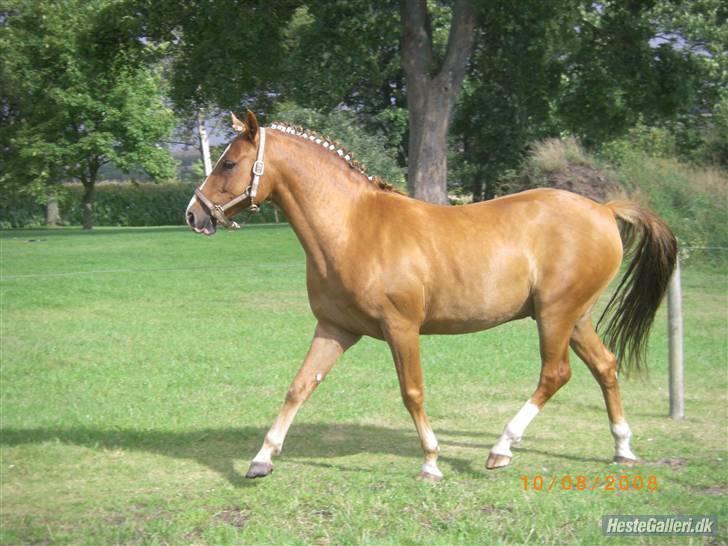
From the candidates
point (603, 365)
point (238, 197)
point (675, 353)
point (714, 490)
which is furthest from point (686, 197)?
point (238, 197)

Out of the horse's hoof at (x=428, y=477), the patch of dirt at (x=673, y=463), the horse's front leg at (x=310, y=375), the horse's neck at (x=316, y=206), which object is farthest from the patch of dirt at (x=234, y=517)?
the patch of dirt at (x=673, y=463)

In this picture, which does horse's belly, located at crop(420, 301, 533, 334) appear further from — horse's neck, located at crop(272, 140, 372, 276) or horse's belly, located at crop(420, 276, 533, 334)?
horse's neck, located at crop(272, 140, 372, 276)

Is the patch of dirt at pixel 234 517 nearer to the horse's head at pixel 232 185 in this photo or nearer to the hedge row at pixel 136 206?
the horse's head at pixel 232 185

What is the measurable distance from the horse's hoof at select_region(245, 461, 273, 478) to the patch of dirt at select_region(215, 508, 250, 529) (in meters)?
0.40

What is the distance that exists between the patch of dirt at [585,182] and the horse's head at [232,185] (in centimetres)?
1533

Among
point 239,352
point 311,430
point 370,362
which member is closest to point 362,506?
point 311,430

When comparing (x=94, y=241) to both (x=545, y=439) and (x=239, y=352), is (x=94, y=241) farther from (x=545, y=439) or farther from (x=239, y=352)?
(x=545, y=439)

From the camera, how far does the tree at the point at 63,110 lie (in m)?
38.6

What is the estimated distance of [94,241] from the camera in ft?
99.2

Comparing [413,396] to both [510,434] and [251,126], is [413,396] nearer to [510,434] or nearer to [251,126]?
[510,434]

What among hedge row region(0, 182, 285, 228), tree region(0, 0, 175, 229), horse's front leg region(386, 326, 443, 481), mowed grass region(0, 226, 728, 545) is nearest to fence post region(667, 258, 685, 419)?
mowed grass region(0, 226, 728, 545)

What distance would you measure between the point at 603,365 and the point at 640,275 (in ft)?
2.71

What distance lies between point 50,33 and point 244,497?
37803 millimetres

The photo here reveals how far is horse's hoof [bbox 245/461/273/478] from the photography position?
5.82 metres
